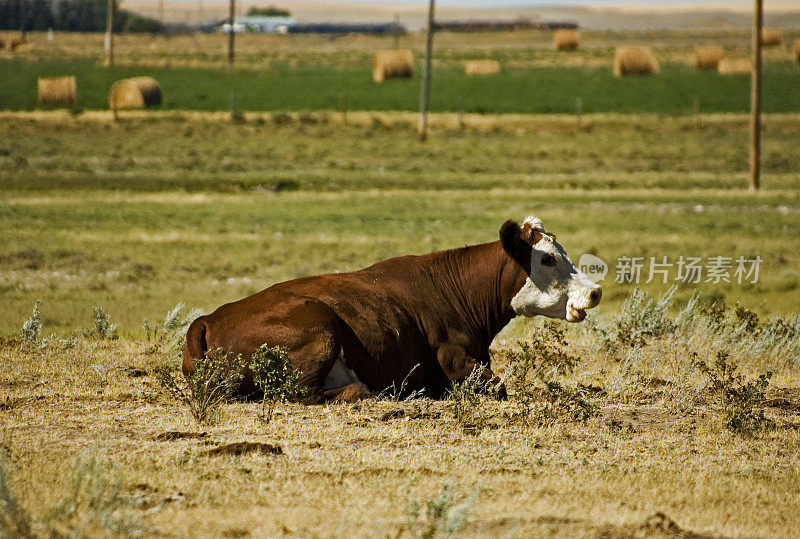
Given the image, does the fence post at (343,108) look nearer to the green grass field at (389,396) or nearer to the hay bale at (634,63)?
the green grass field at (389,396)

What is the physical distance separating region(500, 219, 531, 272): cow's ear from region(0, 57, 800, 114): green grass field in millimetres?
42805

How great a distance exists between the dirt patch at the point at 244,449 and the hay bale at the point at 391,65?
2312 inches

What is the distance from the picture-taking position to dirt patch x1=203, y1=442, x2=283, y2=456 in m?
7.42

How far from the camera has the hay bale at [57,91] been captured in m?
52.2

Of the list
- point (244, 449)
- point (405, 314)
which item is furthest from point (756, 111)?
point (244, 449)

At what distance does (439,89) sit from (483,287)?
5159cm

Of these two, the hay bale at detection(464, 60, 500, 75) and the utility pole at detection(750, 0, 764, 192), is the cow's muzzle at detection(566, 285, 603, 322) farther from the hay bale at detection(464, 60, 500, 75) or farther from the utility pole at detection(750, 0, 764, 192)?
the hay bale at detection(464, 60, 500, 75)

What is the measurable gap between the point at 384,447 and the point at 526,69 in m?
70.4

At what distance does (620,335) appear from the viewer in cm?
1167

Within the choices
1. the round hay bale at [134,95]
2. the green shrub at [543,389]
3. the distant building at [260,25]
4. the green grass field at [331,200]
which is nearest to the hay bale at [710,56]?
the green grass field at [331,200]

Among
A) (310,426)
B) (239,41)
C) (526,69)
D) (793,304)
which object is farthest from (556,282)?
(239,41)

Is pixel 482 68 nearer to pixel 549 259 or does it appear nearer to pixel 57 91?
pixel 57 91

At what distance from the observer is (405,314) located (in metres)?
9.57

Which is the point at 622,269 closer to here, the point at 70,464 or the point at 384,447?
the point at 384,447
